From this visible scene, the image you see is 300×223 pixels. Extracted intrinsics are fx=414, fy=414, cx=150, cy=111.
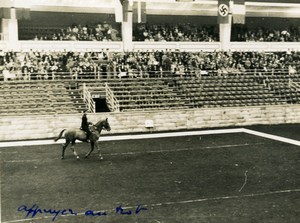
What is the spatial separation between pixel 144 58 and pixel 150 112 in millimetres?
6416

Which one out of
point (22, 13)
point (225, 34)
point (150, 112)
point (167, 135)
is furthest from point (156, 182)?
point (225, 34)

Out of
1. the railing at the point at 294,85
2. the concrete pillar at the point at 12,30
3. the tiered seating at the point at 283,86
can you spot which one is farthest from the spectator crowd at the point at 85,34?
the railing at the point at 294,85

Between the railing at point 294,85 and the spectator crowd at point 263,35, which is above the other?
the spectator crowd at point 263,35

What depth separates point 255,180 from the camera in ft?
39.0

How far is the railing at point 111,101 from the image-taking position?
70.8ft

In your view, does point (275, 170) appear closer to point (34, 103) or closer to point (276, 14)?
point (34, 103)

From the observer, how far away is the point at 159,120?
70.3 ft

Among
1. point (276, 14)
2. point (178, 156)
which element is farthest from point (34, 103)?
point (276, 14)

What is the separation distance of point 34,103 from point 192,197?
12.9 metres

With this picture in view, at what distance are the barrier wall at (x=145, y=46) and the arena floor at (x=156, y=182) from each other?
33.9 ft

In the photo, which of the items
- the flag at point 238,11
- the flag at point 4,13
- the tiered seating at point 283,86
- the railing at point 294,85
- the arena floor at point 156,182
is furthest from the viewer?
the flag at point 238,11

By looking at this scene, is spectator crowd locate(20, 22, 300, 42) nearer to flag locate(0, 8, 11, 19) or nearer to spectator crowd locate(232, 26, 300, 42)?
spectator crowd locate(232, 26, 300, 42)

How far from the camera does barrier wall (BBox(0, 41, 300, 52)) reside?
2663 centimetres

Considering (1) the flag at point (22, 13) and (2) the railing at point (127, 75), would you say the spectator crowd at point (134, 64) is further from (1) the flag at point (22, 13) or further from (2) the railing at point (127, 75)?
(1) the flag at point (22, 13)
